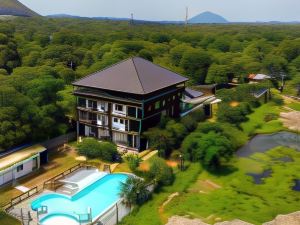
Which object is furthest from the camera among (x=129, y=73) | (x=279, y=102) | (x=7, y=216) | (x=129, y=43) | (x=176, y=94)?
(x=129, y=43)

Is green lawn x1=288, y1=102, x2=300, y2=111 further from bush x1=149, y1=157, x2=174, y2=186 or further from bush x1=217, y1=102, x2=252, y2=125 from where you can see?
bush x1=149, y1=157, x2=174, y2=186

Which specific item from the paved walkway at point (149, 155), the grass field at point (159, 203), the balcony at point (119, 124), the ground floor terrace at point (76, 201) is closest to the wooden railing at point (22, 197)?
the ground floor terrace at point (76, 201)

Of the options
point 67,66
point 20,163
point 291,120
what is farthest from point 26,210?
point 67,66

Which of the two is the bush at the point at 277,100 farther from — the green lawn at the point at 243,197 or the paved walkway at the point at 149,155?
the paved walkway at the point at 149,155

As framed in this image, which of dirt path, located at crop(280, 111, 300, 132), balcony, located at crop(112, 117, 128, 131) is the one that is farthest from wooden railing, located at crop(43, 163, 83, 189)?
dirt path, located at crop(280, 111, 300, 132)

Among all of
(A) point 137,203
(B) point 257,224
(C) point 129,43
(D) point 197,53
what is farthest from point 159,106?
(C) point 129,43

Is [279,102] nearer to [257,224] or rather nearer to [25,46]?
[257,224]

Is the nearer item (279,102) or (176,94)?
(176,94)

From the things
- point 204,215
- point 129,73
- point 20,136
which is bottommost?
point 204,215
